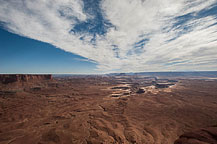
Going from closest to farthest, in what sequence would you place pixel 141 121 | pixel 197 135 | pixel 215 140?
pixel 215 140, pixel 197 135, pixel 141 121

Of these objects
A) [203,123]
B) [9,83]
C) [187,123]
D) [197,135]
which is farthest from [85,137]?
[9,83]

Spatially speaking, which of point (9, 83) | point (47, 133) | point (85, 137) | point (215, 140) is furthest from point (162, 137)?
point (9, 83)

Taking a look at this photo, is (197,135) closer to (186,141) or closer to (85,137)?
(186,141)

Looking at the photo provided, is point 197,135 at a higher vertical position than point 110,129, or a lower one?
higher

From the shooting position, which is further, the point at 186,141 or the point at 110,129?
the point at 110,129

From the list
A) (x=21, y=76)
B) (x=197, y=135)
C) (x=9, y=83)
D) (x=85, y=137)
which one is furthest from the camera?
(x=21, y=76)

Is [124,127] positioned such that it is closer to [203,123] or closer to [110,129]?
[110,129]

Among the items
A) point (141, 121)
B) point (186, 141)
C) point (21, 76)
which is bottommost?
point (141, 121)

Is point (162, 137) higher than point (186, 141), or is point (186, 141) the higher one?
point (186, 141)

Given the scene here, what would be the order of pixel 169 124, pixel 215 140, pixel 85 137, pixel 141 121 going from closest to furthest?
pixel 215 140 → pixel 85 137 → pixel 169 124 → pixel 141 121
